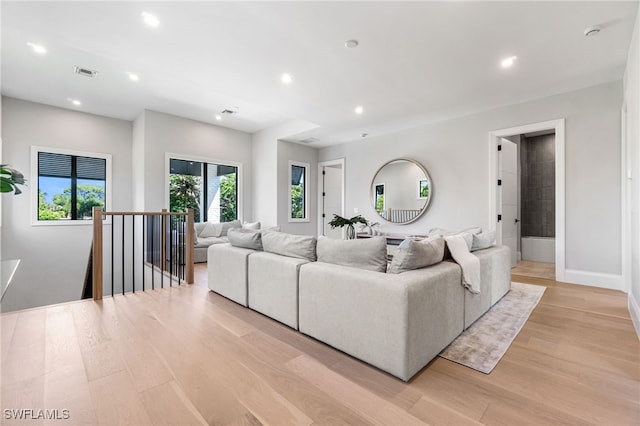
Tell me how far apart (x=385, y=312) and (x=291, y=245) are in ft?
3.74

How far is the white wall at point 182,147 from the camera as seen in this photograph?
5.54 metres

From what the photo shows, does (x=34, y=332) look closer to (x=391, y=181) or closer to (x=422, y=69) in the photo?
(x=422, y=69)

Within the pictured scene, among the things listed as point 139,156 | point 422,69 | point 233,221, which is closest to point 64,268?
point 139,156

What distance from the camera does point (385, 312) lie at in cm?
174

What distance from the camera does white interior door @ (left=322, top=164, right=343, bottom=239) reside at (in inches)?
298

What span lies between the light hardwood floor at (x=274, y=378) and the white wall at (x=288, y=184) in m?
4.22

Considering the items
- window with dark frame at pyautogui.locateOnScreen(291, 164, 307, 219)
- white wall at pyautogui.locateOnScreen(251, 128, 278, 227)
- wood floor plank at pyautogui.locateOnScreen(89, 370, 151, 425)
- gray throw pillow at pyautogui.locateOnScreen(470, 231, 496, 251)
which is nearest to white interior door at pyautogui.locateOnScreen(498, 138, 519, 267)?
gray throw pillow at pyautogui.locateOnScreen(470, 231, 496, 251)

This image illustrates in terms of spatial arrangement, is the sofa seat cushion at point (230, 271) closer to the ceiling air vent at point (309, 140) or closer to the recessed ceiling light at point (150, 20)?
the recessed ceiling light at point (150, 20)

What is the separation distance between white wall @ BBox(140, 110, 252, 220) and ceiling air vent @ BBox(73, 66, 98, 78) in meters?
1.41

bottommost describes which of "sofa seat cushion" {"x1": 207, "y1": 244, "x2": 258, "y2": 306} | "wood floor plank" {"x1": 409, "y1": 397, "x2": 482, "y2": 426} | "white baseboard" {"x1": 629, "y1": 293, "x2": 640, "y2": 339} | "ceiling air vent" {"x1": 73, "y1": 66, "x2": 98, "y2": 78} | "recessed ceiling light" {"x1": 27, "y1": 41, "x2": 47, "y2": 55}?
"wood floor plank" {"x1": 409, "y1": 397, "x2": 482, "y2": 426}

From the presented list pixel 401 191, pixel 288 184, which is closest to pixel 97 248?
pixel 288 184

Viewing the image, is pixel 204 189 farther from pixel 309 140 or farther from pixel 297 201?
pixel 309 140

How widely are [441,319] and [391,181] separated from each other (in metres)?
4.19
